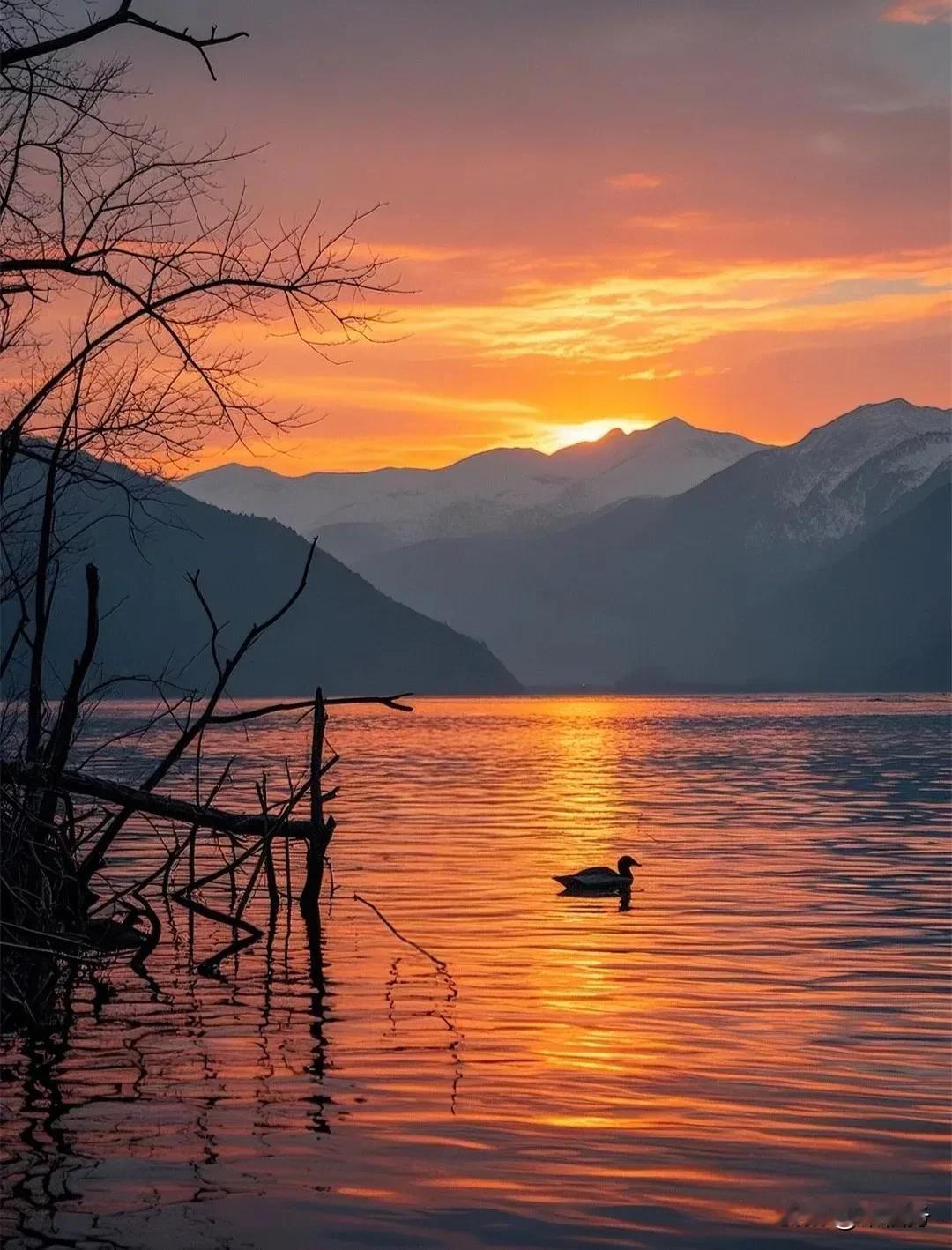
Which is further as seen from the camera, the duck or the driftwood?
the duck

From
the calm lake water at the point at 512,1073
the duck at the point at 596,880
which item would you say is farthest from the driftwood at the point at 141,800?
the duck at the point at 596,880

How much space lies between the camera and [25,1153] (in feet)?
41.8

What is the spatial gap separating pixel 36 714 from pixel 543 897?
534 inches

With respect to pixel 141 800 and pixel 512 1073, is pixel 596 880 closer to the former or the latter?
pixel 141 800

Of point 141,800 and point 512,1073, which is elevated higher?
point 141,800

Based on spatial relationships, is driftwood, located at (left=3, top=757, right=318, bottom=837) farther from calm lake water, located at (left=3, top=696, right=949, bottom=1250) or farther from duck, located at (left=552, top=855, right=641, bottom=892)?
duck, located at (left=552, top=855, right=641, bottom=892)

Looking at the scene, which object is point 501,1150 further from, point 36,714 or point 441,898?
point 441,898

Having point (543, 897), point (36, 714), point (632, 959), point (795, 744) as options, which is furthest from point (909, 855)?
point (795, 744)

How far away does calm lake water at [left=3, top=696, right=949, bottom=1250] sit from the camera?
1146 centimetres

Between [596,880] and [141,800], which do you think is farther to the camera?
[596,880]

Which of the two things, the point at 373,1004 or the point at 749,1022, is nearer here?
the point at 749,1022

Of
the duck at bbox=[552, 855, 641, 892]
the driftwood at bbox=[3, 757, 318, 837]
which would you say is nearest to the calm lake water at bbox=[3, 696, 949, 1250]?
the duck at bbox=[552, 855, 641, 892]

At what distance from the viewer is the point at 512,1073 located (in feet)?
51.8

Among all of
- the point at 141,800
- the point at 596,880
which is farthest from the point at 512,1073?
the point at 596,880
